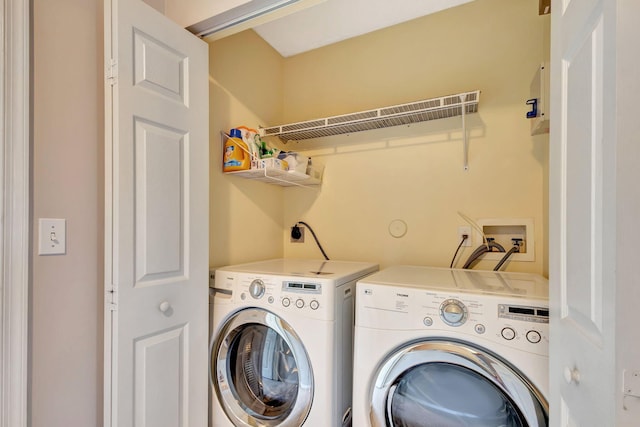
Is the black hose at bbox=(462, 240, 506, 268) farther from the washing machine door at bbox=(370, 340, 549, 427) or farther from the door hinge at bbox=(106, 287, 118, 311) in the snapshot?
the door hinge at bbox=(106, 287, 118, 311)

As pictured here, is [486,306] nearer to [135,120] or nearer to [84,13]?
[135,120]

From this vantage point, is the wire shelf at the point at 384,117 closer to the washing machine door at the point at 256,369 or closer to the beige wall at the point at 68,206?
the beige wall at the point at 68,206

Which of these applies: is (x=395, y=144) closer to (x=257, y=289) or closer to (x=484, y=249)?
(x=484, y=249)

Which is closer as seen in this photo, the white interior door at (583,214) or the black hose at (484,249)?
the white interior door at (583,214)

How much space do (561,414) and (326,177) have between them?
5.31 feet

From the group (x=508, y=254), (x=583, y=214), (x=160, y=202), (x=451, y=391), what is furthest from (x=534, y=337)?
(x=160, y=202)

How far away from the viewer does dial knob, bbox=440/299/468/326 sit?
0.95 meters

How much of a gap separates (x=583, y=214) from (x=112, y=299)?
1360mm

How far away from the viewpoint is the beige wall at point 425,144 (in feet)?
5.04

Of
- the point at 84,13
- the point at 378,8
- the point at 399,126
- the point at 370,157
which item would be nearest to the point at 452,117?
the point at 399,126

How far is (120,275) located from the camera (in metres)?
1.03

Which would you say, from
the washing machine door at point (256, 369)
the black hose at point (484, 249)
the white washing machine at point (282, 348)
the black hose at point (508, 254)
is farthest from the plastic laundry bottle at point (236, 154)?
the black hose at point (508, 254)

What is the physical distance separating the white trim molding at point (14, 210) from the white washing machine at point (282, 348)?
2.17ft

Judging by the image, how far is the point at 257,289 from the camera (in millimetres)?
1287
